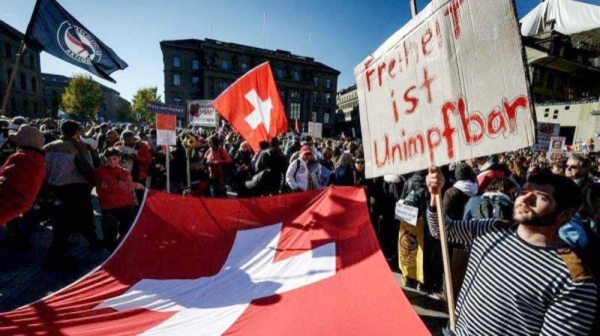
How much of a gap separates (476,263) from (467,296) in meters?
0.19

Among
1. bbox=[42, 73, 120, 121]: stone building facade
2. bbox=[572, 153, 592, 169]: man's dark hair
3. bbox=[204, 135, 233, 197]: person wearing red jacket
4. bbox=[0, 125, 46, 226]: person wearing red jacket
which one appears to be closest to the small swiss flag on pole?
bbox=[204, 135, 233, 197]: person wearing red jacket

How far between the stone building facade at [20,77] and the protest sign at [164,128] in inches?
1518

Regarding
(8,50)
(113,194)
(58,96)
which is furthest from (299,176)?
(58,96)

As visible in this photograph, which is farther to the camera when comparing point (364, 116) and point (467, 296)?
point (364, 116)

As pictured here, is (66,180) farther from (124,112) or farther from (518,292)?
(124,112)

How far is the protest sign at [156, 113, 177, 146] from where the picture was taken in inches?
232

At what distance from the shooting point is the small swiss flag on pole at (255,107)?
519cm

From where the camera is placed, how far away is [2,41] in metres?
32.3

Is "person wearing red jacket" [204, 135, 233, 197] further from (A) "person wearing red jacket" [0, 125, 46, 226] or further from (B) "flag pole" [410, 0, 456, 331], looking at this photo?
(B) "flag pole" [410, 0, 456, 331]

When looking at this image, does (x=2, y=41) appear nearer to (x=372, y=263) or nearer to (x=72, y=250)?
(x=72, y=250)

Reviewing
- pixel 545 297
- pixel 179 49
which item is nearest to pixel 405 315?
pixel 545 297

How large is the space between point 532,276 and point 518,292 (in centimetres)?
10

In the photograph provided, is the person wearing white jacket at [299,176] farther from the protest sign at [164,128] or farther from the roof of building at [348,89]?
the roof of building at [348,89]

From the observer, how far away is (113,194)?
4320 mm
